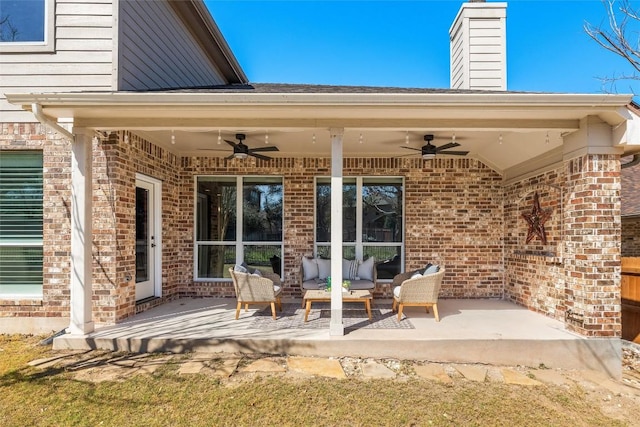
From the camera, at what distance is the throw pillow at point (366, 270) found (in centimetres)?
635

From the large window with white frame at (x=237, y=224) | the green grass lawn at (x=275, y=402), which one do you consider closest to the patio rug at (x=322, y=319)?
the green grass lawn at (x=275, y=402)

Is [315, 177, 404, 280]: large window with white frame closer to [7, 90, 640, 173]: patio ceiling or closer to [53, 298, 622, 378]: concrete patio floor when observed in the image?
[7, 90, 640, 173]: patio ceiling

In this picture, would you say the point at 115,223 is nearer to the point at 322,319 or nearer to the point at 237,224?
the point at 237,224

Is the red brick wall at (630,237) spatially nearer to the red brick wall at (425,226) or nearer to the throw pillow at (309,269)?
the red brick wall at (425,226)

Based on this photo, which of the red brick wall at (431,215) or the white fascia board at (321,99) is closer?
the white fascia board at (321,99)

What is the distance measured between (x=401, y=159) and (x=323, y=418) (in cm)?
491

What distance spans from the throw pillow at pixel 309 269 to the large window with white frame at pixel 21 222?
12.5 ft

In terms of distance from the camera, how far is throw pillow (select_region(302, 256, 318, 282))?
6.33m

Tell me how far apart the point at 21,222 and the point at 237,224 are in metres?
3.20

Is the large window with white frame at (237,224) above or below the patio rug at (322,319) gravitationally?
above

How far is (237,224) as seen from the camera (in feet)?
22.9

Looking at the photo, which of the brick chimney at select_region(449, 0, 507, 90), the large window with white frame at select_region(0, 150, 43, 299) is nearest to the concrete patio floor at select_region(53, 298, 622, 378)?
the large window with white frame at select_region(0, 150, 43, 299)

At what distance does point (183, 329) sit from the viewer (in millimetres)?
4688

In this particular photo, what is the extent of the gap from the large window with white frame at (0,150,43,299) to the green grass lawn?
1.72m
